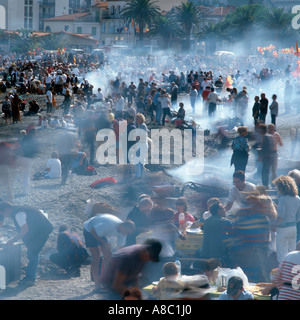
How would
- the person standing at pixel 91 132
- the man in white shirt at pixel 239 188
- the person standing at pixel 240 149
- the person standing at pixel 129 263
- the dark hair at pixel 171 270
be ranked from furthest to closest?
the person standing at pixel 91 132 → the person standing at pixel 240 149 → the man in white shirt at pixel 239 188 → the person standing at pixel 129 263 → the dark hair at pixel 171 270

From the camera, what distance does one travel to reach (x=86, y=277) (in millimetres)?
8102

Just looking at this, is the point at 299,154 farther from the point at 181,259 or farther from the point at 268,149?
the point at 181,259

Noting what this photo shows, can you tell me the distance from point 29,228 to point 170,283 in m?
2.33

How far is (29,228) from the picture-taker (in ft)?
24.4

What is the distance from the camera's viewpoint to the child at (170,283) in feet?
19.5

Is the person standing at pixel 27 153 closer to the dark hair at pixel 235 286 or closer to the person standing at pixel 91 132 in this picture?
the person standing at pixel 91 132

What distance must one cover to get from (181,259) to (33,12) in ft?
316

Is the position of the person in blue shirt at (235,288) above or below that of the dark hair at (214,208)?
below

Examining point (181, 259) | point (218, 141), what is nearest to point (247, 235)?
point (181, 259)

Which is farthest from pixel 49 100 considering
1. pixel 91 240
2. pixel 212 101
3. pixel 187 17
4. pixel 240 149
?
pixel 187 17

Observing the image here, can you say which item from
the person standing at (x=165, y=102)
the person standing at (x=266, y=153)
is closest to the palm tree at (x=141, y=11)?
the person standing at (x=165, y=102)

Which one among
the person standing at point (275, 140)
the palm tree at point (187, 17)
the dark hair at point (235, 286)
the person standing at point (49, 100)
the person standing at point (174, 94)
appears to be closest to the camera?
the dark hair at point (235, 286)

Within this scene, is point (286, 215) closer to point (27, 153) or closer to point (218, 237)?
point (218, 237)

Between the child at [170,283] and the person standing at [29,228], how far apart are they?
7.11 ft
